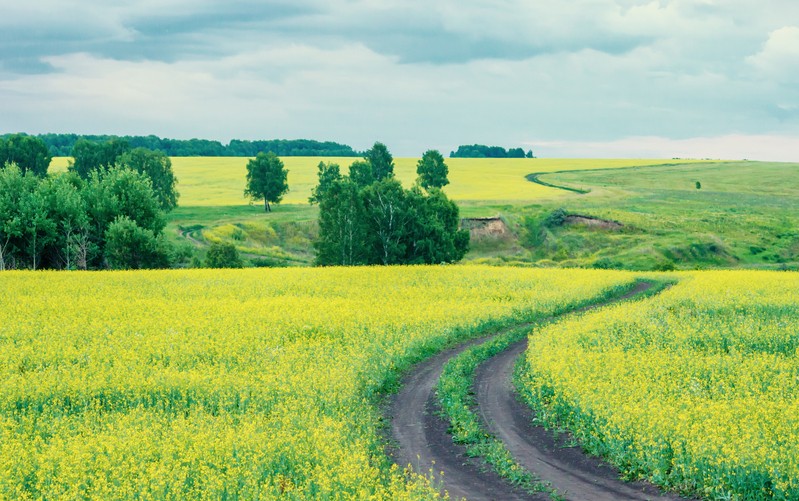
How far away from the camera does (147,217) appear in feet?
232

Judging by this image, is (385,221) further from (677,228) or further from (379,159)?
(379,159)

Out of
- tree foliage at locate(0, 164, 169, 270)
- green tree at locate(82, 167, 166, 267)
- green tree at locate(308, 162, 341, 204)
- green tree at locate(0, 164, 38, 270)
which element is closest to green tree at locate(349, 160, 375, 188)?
green tree at locate(308, 162, 341, 204)

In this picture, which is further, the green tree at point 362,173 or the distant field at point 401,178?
the distant field at point 401,178

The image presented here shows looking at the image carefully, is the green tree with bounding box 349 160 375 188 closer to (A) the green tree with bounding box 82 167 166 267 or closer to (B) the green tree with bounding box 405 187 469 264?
(B) the green tree with bounding box 405 187 469 264

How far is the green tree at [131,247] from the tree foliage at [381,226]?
567 inches

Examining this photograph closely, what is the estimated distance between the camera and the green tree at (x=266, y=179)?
12206 centimetres

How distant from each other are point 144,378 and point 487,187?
12174 centimetres

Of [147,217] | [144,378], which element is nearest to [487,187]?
[147,217]

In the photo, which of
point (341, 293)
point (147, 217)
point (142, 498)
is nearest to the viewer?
point (142, 498)

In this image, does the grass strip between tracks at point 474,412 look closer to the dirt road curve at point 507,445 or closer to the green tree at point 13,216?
the dirt road curve at point 507,445

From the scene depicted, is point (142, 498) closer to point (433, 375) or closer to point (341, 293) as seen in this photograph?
point (433, 375)

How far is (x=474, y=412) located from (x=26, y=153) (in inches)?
5079

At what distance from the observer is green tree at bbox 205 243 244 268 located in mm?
69838

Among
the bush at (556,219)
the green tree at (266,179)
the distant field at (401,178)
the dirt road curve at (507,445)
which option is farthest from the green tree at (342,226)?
the distant field at (401,178)
